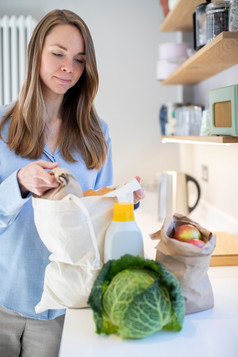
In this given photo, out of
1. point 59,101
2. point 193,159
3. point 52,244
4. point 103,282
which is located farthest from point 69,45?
point 193,159

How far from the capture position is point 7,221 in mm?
1165

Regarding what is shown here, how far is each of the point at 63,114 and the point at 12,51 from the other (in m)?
1.72

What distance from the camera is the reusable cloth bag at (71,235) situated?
870 millimetres

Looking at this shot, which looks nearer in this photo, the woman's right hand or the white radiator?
the woman's right hand

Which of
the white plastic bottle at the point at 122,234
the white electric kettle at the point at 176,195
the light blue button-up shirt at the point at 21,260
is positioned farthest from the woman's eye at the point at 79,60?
the white electric kettle at the point at 176,195

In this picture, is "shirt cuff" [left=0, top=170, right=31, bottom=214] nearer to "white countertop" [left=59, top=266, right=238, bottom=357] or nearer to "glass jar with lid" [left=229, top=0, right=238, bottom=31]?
"white countertop" [left=59, top=266, right=238, bottom=357]

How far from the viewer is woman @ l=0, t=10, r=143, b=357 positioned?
4.05 ft

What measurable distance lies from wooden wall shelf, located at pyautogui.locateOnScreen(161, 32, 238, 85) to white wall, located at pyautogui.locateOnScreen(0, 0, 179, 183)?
1.63ft

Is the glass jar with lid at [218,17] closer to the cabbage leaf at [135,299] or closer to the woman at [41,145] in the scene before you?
the woman at [41,145]

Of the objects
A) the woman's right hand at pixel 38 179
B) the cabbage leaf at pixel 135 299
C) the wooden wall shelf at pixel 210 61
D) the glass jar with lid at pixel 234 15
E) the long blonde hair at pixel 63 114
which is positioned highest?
the glass jar with lid at pixel 234 15

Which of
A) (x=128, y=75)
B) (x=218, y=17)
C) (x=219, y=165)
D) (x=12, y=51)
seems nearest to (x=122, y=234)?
(x=218, y=17)

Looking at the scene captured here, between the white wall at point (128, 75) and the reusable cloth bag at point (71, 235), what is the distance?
2045 mm

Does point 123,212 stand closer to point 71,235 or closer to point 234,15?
point 71,235

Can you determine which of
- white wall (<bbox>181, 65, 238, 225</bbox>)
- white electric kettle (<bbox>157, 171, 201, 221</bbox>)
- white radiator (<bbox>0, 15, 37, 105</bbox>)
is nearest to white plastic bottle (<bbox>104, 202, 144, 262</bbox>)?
white wall (<bbox>181, 65, 238, 225</bbox>)
